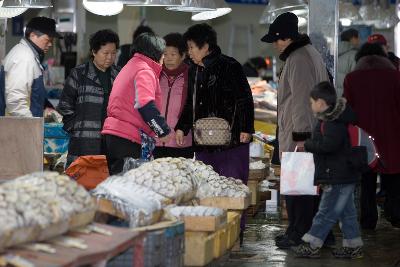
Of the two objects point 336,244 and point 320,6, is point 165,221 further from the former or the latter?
point 320,6

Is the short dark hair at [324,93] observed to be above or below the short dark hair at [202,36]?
below

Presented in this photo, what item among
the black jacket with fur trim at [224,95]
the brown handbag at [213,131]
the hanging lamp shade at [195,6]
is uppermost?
the hanging lamp shade at [195,6]

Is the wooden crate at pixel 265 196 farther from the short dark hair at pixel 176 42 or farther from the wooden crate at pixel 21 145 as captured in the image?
the wooden crate at pixel 21 145

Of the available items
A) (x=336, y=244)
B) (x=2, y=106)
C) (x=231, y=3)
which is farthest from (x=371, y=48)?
(x=231, y=3)

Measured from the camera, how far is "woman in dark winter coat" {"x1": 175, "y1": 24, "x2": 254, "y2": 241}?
10.1 metres

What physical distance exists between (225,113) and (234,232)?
5.66 ft

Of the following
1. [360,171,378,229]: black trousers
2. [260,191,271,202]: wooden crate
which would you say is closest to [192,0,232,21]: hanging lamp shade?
[260,191,271,202]: wooden crate


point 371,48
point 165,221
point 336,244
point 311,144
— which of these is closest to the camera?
point 165,221

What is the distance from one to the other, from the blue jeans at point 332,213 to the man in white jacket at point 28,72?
2.66 m

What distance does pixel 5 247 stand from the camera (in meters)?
5.66

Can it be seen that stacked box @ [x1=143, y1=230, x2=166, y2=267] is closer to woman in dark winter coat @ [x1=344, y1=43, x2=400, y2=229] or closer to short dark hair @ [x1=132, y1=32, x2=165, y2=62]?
short dark hair @ [x1=132, y1=32, x2=165, y2=62]

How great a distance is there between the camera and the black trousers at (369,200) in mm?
12359

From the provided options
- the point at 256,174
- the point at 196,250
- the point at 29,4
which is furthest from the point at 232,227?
the point at 29,4

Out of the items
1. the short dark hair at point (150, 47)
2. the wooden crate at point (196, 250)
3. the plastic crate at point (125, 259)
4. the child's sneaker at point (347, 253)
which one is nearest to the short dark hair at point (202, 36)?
the short dark hair at point (150, 47)
